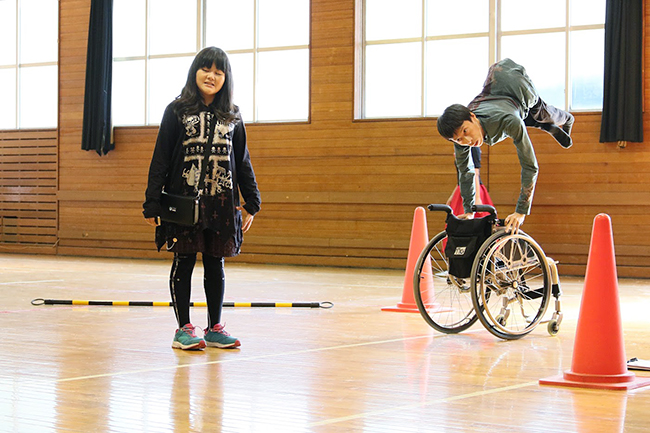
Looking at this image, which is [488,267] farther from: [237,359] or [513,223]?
[237,359]

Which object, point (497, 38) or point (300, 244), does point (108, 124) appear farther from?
point (497, 38)

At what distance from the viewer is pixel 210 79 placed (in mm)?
3410

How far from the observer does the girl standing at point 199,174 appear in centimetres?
339

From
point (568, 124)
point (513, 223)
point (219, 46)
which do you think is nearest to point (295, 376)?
point (513, 223)

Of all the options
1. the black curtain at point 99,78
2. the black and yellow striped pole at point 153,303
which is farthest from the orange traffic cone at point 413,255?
the black curtain at point 99,78

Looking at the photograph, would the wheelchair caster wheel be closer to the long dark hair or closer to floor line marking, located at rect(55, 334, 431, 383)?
floor line marking, located at rect(55, 334, 431, 383)

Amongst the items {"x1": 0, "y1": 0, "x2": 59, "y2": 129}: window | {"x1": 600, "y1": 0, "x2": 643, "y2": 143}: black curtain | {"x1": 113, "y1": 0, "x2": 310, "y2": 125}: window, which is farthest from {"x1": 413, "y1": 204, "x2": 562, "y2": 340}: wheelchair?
{"x1": 0, "y1": 0, "x2": 59, "y2": 129}: window

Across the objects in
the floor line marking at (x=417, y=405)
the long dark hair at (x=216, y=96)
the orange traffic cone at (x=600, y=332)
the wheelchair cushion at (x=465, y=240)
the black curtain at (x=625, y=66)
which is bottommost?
the floor line marking at (x=417, y=405)

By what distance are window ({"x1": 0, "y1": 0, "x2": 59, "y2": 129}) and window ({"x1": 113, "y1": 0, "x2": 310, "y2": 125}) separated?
44.9 inches

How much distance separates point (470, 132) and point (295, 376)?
1.58 meters

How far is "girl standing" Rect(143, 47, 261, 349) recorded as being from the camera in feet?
11.1

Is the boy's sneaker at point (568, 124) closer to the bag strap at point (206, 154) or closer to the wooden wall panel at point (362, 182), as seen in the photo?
the bag strap at point (206, 154)

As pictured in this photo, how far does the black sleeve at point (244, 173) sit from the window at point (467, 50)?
5.44 metres

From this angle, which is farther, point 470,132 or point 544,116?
point 544,116
